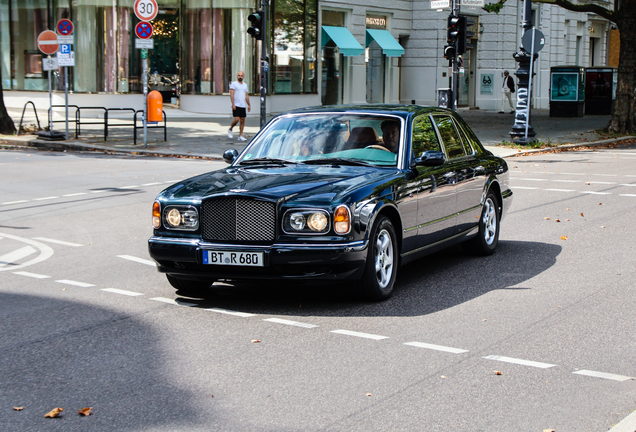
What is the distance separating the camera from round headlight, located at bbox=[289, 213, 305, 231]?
6508 mm

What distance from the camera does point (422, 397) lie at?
4.75 m

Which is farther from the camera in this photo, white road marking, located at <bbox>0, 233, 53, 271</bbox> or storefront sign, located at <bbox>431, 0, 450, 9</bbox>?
storefront sign, located at <bbox>431, 0, 450, 9</bbox>

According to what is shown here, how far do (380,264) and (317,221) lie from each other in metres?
0.77

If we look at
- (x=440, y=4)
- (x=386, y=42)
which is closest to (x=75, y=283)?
(x=440, y=4)

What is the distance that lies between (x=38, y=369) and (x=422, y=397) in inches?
Result: 89.1

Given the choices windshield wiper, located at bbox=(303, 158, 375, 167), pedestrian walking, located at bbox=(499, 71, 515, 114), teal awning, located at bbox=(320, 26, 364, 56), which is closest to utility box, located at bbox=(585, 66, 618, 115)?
pedestrian walking, located at bbox=(499, 71, 515, 114)

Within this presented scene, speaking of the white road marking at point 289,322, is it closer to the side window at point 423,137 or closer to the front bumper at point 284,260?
the front bumper at point 284,260

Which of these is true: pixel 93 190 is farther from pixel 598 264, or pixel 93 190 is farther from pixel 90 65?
pixel 90 65

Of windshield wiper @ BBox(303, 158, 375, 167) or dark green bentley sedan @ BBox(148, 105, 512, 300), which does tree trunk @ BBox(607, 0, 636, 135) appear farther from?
windshield wiper @ BBox(303, 158, 375, 167)

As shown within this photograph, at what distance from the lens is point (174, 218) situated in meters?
6.86

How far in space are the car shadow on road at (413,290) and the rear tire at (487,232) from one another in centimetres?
9

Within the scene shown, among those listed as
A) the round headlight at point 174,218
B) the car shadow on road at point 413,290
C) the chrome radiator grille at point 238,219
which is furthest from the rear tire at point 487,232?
the round headlight at point 174,218

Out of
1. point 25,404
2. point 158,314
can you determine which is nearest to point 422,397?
point 25,404

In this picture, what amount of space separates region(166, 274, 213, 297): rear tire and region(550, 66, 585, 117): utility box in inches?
1276
